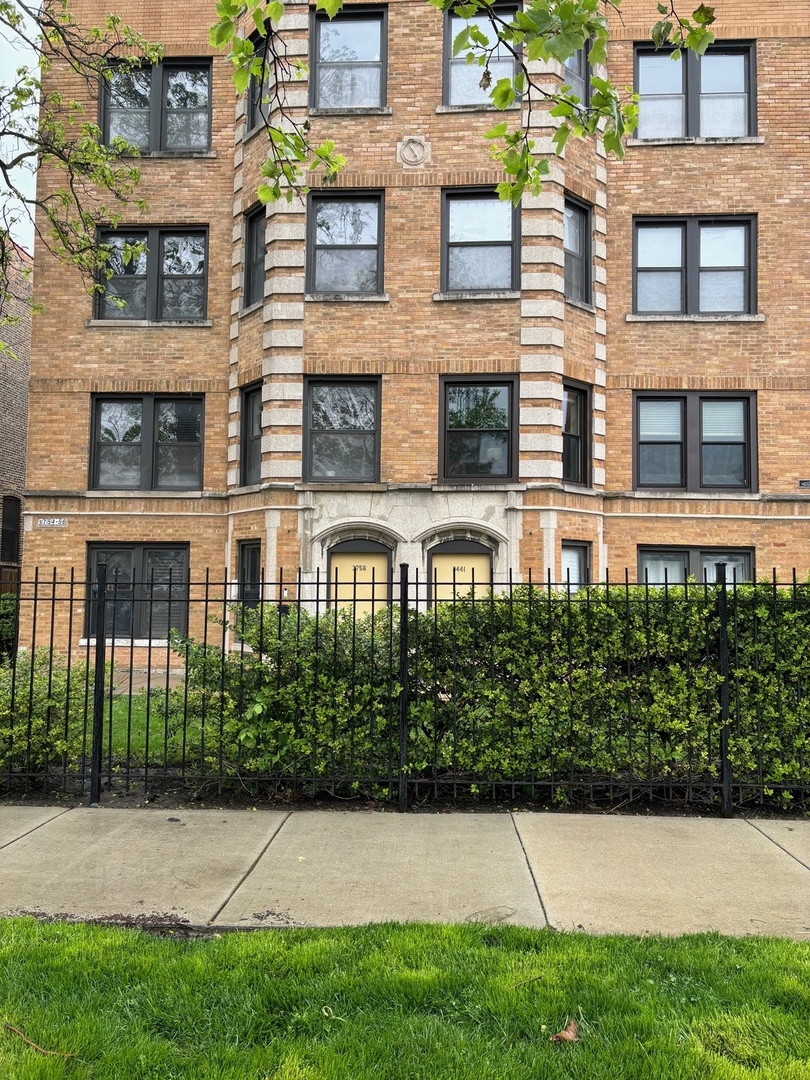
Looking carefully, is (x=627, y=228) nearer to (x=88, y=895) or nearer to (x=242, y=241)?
(x=242, y=241)

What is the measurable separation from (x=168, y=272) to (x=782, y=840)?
1442 centimetres

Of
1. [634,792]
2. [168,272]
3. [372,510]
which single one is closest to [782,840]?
[634,792]

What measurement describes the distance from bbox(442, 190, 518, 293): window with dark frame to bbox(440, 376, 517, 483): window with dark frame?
1782 mm

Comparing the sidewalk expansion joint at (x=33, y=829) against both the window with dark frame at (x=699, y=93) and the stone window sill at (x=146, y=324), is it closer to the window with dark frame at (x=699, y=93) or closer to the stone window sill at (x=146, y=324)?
the stone window sill at (x=146, y=324)

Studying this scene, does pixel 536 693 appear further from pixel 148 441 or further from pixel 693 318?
pixel 148 441

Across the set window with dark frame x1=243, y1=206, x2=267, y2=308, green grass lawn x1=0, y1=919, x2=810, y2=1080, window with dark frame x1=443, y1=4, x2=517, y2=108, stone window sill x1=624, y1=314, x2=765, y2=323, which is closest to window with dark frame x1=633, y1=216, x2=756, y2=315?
stone window sill x1=624, y1=314, x2=765, y2=323

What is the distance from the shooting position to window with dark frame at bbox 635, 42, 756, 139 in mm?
14742

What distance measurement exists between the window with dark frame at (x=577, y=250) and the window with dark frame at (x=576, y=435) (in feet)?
5.81

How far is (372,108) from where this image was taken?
13.7 meters

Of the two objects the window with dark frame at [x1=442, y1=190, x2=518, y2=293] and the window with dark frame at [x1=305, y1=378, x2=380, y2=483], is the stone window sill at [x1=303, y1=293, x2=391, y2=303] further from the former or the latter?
the window with dark frame at [x1=305, y1=378, x2=380, y2=483]

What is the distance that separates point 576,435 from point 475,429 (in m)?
2.06

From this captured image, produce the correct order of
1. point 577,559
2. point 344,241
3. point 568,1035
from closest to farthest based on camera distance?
point 568,1035 < point 577,559 < point 344,241

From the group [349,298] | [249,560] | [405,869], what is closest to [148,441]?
[249,560]

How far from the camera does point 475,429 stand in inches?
531
